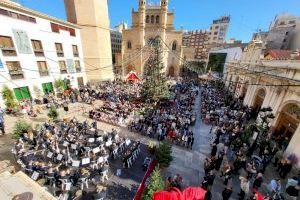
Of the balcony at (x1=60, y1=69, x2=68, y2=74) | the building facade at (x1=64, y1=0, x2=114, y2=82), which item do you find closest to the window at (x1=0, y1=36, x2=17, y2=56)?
the balcony at (x1=60, y1=69, x2=68, y2=74)

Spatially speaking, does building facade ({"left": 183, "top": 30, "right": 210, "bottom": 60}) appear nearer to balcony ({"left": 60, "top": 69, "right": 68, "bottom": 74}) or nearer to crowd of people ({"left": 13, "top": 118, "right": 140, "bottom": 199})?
balcony ({"left": 60, "top": 69, "right": 68, "bottom": 74})

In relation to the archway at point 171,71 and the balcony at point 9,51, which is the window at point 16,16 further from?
the archway at point 171,71

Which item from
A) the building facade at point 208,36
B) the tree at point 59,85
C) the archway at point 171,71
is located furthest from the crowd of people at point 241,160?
the building facade at point 208,36

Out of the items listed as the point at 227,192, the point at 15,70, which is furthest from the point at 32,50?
the point at 227,192

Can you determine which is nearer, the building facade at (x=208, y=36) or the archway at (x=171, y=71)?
the archway at (x=171, y=71)

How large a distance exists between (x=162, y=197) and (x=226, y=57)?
42.7 metres

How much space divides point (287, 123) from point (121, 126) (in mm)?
13732

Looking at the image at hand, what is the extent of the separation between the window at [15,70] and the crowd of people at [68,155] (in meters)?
8.81

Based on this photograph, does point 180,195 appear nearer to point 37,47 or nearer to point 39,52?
point 39,52

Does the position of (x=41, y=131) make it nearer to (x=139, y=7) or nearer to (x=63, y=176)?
(x=63, y=176)

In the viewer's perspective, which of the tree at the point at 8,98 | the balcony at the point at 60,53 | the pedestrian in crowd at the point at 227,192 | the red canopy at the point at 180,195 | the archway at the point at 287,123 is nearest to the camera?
the red canopy at the point at 180,195

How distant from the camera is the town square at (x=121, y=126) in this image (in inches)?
292

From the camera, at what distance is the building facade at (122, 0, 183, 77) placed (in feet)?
125

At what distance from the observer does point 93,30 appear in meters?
26.0
